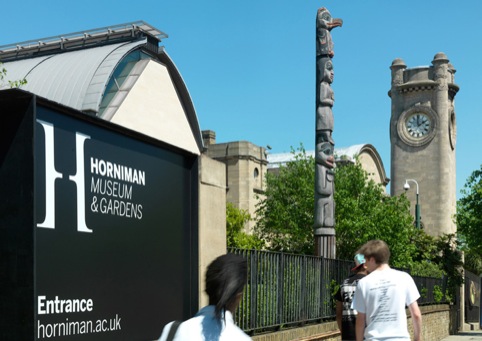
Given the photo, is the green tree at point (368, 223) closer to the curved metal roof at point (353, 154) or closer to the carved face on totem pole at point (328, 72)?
the carved face on totem pole at point (328, 72)

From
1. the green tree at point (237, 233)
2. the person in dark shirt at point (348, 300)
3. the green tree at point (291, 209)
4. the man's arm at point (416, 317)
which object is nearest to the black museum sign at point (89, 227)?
the man's arm at point (416, 317)

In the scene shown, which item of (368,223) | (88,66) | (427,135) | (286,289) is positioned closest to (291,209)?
(368,223)

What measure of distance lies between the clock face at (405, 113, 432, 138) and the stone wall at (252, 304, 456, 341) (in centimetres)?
4085

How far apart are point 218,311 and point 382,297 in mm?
3758

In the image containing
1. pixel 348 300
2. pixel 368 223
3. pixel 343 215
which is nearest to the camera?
pixel 348 300

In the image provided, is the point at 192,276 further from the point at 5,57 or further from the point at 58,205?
the point at 5,57

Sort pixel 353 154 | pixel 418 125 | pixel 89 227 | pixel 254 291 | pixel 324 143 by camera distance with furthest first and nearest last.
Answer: pixel 418 125 < pixel 353 154 < pixel 324 143 < pixel 254 291 < pixel 89 227

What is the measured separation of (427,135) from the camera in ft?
257

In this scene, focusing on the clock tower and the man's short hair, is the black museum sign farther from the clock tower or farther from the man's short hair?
the clock tower

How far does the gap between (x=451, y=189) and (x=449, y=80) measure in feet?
34.9

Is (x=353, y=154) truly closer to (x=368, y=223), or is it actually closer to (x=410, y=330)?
(x=368, y=223)

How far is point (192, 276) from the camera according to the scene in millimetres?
6465

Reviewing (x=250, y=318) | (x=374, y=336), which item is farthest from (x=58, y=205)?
(x=250, y=318)

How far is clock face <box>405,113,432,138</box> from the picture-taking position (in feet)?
255
